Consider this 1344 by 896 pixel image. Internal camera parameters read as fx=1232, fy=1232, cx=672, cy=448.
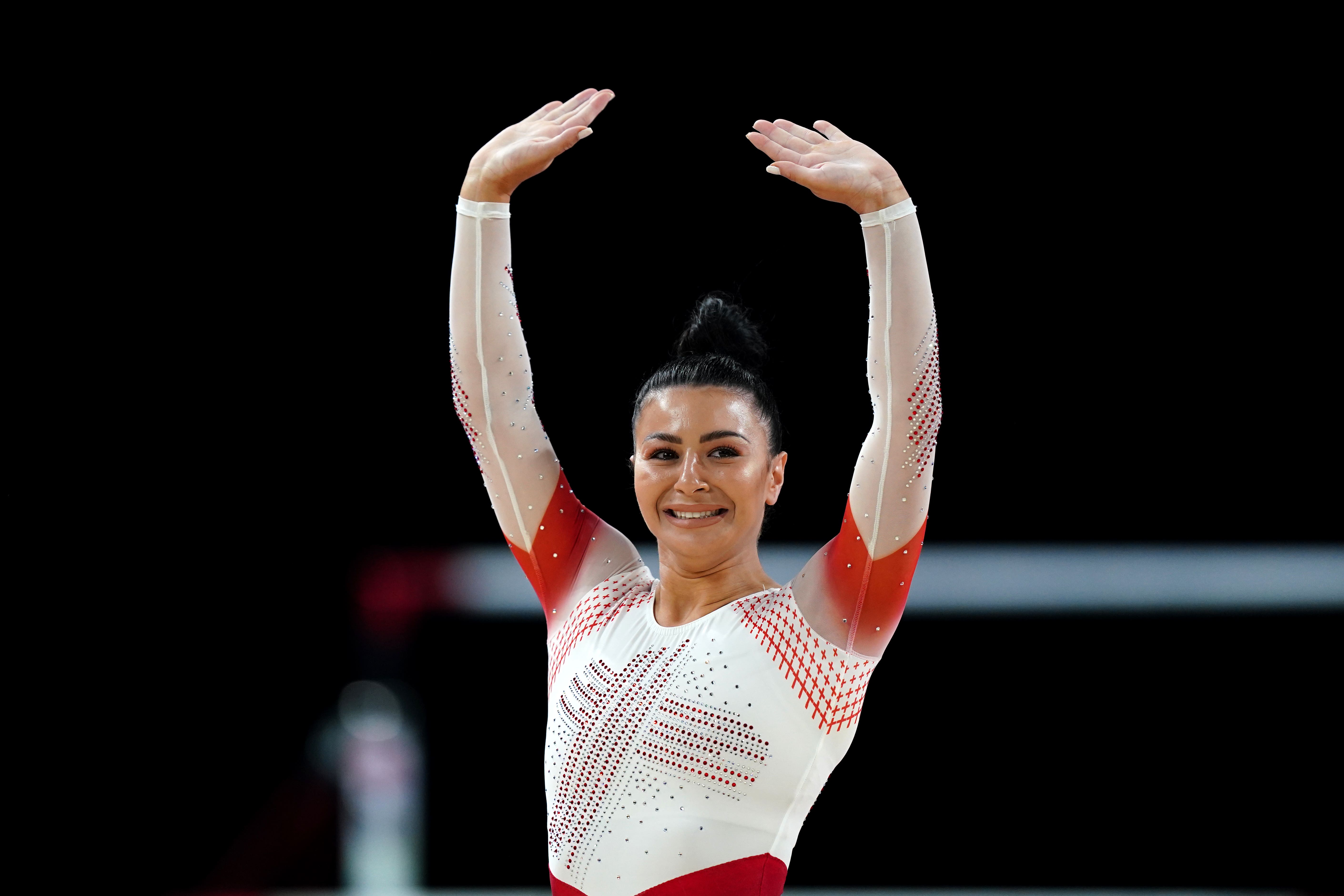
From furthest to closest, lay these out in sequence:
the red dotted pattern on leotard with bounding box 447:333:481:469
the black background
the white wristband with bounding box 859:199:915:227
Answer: the black background
the red dotted pattern on leotard with bounding box 447:333:481:469
the white wristband with bounding box 859:199:915:227

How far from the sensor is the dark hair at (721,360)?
153cm

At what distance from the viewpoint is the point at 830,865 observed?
2600mm

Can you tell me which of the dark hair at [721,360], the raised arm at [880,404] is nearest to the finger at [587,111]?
the raised arm at [880,404]

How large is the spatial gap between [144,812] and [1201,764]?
91.2 inches

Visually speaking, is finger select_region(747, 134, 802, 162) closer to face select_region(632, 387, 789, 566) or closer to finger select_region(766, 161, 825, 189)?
finger select_region(766, 161, 825, 189)

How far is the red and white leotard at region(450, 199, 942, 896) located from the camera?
1.34 metres

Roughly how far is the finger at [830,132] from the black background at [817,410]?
109 centimetres

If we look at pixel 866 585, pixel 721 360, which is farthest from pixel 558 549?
pixel 866 585

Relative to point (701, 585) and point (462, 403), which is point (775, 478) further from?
point (462, 403)

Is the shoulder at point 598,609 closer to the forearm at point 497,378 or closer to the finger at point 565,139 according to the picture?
the forearm at point 497,378

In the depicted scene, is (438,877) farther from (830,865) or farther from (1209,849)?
(1209,849)

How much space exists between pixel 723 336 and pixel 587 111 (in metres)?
0.34

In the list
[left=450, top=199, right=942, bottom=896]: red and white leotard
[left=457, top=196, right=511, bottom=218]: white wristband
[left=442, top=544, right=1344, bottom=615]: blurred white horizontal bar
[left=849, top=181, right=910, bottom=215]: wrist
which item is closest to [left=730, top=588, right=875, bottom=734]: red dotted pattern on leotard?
[left=450, top=199, right=942, bottom=896]: red and white leotard

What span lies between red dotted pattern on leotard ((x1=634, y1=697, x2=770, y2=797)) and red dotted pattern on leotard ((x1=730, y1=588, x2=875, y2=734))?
77 mm
